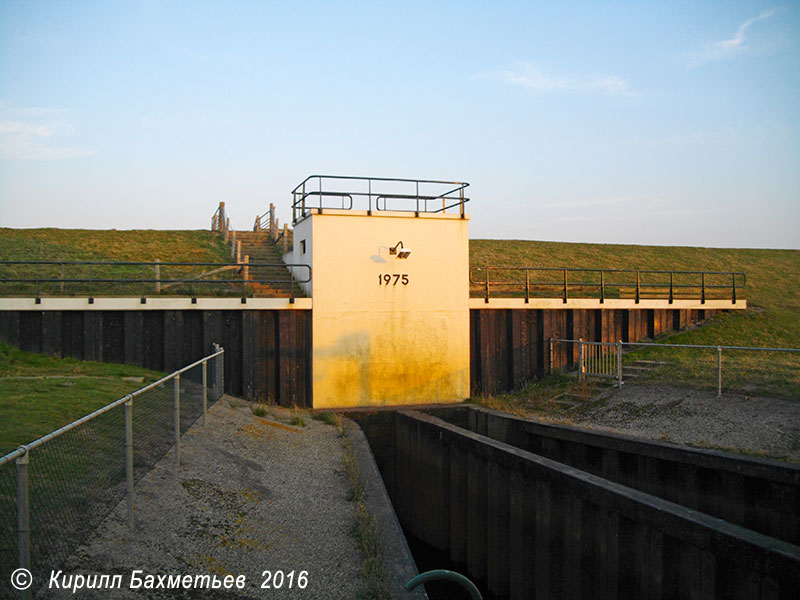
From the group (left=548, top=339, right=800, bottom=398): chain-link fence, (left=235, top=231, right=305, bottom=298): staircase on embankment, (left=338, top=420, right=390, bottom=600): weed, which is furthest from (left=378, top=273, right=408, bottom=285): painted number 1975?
(left=338, top=420, right=390, bottom=600): weed

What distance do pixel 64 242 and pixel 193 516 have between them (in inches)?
1211

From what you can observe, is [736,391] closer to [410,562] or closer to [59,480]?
[410,562]

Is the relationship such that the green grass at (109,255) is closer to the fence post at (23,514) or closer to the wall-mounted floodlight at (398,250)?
the wall-mounted floodlight at (398,250)

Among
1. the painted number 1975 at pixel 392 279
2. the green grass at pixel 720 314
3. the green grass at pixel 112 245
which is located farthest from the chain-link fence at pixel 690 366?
Result: the green grass at pixel 112 245

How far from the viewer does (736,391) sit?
1430 cm

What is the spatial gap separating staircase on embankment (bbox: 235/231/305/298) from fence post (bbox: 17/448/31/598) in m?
12.7

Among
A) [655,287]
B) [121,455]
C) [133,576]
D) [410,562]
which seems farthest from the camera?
[655,287]

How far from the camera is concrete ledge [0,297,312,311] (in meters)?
15.9

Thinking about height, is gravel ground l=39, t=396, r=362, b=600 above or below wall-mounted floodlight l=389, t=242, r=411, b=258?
below

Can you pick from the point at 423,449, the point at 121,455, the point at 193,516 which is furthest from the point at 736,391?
the point at 121,455

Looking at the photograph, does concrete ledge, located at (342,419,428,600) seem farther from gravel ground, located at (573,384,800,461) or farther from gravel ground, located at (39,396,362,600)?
gravel ground, located at (573,384,800,461)

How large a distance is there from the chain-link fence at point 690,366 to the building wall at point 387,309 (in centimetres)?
387

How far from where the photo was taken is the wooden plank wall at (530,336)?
1947 cm

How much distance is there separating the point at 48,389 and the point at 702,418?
12.9 meters
